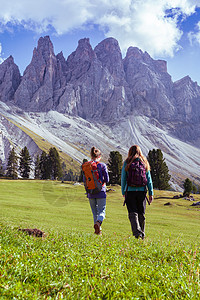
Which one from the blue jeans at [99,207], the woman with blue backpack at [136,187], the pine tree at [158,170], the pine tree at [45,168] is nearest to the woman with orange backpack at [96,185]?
the blue jeans at [99,207]

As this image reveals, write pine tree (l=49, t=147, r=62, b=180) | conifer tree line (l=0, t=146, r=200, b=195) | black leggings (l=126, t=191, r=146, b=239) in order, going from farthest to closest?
1. pine tree (l=49, t=147, r=62, b=180)
2. conifer tree line (l=0, t=146, r=200, b=195)
3. black leggings (l=126, t=191, r=146, b=239)

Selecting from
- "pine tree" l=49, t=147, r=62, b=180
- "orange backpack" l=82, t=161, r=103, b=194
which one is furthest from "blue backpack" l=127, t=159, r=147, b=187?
"pine tree" l=49, t=147, r=62, b=180

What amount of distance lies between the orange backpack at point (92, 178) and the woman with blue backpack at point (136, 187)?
150 cm

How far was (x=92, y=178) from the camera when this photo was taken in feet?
33.1

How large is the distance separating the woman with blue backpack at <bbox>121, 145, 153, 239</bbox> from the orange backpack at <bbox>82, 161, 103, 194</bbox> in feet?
4.92

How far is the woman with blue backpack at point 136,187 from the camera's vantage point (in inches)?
330

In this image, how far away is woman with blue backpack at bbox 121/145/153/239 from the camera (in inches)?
330

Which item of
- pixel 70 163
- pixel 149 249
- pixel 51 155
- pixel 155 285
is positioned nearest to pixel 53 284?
pixel 155 285

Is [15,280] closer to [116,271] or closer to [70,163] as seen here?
[116,271]

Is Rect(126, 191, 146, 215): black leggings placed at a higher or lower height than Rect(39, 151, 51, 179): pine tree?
lower

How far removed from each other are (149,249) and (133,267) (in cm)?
161

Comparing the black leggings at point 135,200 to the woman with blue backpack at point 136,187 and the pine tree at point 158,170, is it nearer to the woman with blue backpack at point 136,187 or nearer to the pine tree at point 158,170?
the woman with blue backpack at point 136,187

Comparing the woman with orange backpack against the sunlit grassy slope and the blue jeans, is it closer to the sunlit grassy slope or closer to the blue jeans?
the blue jeans

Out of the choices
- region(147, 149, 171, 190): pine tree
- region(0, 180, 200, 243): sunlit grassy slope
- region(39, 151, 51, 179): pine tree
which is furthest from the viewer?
region(39, 151, 51, 179): pine tree
